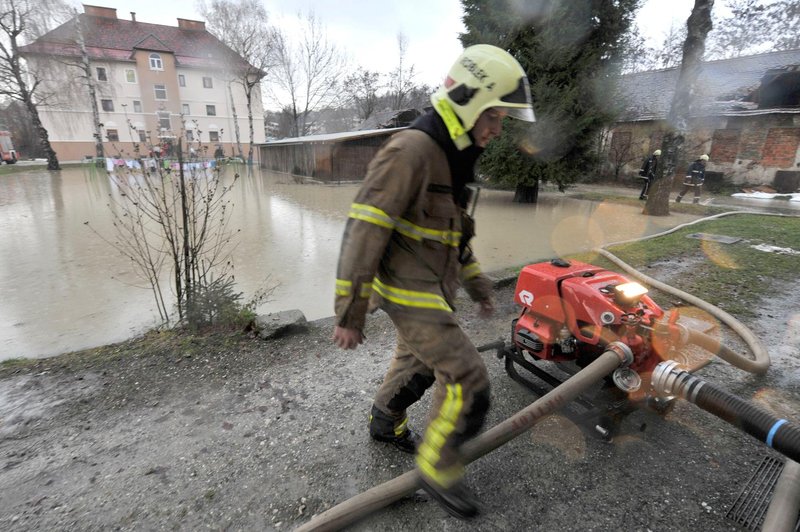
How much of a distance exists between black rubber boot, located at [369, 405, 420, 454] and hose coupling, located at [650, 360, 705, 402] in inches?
52.0

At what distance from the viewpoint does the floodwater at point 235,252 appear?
4430 millimetres

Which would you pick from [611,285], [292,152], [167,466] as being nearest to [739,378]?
[611,285]

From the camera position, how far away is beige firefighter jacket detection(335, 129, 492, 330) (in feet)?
5.09

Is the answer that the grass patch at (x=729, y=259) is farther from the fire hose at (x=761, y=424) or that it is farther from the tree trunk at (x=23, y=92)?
the tree trunk at (x=23, y=92)

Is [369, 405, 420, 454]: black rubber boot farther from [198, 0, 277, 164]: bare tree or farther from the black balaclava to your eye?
[198, 0, 277, 164]: bare tree

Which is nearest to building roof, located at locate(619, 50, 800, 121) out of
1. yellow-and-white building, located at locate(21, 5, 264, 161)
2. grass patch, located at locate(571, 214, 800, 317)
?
grass patch, located at locate(571, 214, 800, 317)

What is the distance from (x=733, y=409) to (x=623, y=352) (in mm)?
481

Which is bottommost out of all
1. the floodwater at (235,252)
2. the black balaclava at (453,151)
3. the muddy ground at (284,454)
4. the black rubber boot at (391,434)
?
the floodwater at (235,252)

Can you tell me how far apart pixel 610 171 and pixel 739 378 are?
20.1m

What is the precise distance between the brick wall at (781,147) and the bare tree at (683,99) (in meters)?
9.61

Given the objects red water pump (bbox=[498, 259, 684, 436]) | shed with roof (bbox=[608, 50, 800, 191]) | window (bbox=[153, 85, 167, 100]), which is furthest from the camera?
window (bbox=[153, 85, 167, 100])

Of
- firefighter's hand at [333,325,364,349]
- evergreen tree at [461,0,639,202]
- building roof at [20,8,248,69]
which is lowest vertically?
firefighter's hand at [333,325,364,349]

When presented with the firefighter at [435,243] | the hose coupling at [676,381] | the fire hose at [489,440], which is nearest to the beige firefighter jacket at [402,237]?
the firefighter at [435,243]

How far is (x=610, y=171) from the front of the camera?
20.5 m
